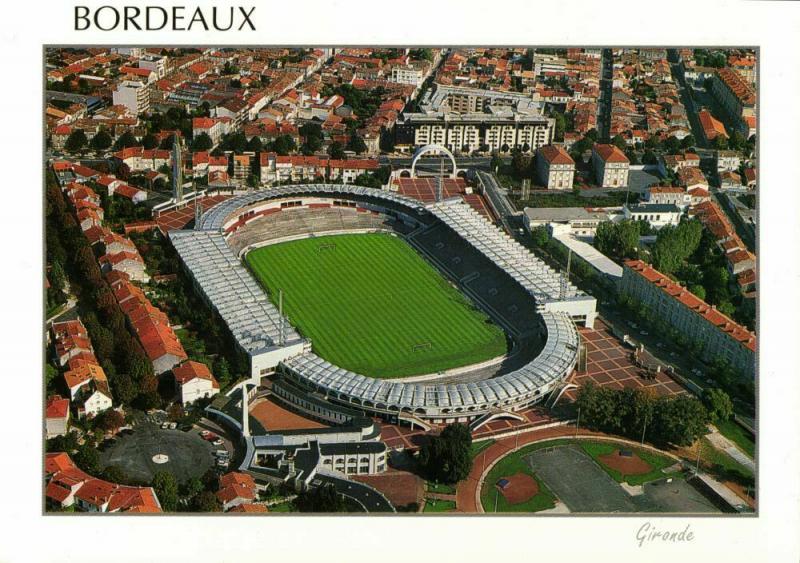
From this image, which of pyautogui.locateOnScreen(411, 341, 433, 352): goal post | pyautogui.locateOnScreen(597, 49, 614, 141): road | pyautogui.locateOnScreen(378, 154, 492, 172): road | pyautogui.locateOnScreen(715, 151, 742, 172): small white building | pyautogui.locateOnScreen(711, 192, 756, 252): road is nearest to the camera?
pyautogui.locateOnScreen(411, 341, 433, 352): goal post

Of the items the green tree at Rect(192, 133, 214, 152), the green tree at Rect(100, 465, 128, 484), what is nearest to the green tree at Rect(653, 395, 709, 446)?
the green tree at Rect(100, 465, 128, 484)

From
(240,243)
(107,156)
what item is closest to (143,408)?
(240,243)

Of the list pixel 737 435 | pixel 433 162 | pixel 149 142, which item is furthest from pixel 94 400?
pixel 433 162

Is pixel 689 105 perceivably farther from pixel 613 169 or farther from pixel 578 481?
pixel 578 481

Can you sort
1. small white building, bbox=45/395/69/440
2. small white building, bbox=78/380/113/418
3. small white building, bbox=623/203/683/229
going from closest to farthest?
1. small white building, bbox=45/395/69/440
2. small white building, bbox=78/380/113/418
3. small white building, bbox=623/203/683/229

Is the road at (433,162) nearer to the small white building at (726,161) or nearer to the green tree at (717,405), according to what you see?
the small white building at (726,161)

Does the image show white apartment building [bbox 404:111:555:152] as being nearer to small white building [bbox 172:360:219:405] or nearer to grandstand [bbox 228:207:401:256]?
grandstand [bbox 228:207:401:256]
